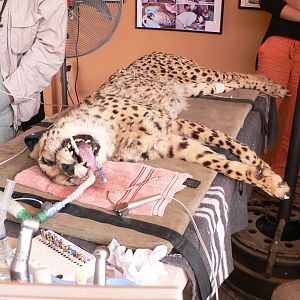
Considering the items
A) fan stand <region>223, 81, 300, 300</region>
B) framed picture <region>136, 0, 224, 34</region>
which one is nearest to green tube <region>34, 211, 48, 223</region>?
fan stand <region>223, 81, 300, 300</region>

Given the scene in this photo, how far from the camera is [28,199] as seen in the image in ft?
4.53

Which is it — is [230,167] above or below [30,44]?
below

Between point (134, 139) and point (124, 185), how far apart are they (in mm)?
348

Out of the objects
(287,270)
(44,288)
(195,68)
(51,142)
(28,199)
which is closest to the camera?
(44,288)

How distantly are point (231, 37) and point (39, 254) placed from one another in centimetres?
273

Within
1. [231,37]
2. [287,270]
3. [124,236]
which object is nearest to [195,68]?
[231,37]

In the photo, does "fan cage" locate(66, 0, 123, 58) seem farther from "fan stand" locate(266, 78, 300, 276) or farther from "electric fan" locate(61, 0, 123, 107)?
"fan stand" locate(266, 78, 300, 276)

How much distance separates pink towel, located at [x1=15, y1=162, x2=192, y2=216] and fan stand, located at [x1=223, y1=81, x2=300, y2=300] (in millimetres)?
812

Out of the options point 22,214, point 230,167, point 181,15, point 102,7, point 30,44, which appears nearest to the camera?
point 22,214

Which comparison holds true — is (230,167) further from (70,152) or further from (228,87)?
(228,87)

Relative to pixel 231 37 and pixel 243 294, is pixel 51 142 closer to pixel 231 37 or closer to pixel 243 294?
pixel 243 294

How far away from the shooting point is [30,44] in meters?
2.02

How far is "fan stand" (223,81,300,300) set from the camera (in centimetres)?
207

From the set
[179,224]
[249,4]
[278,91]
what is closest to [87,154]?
[179,224]
